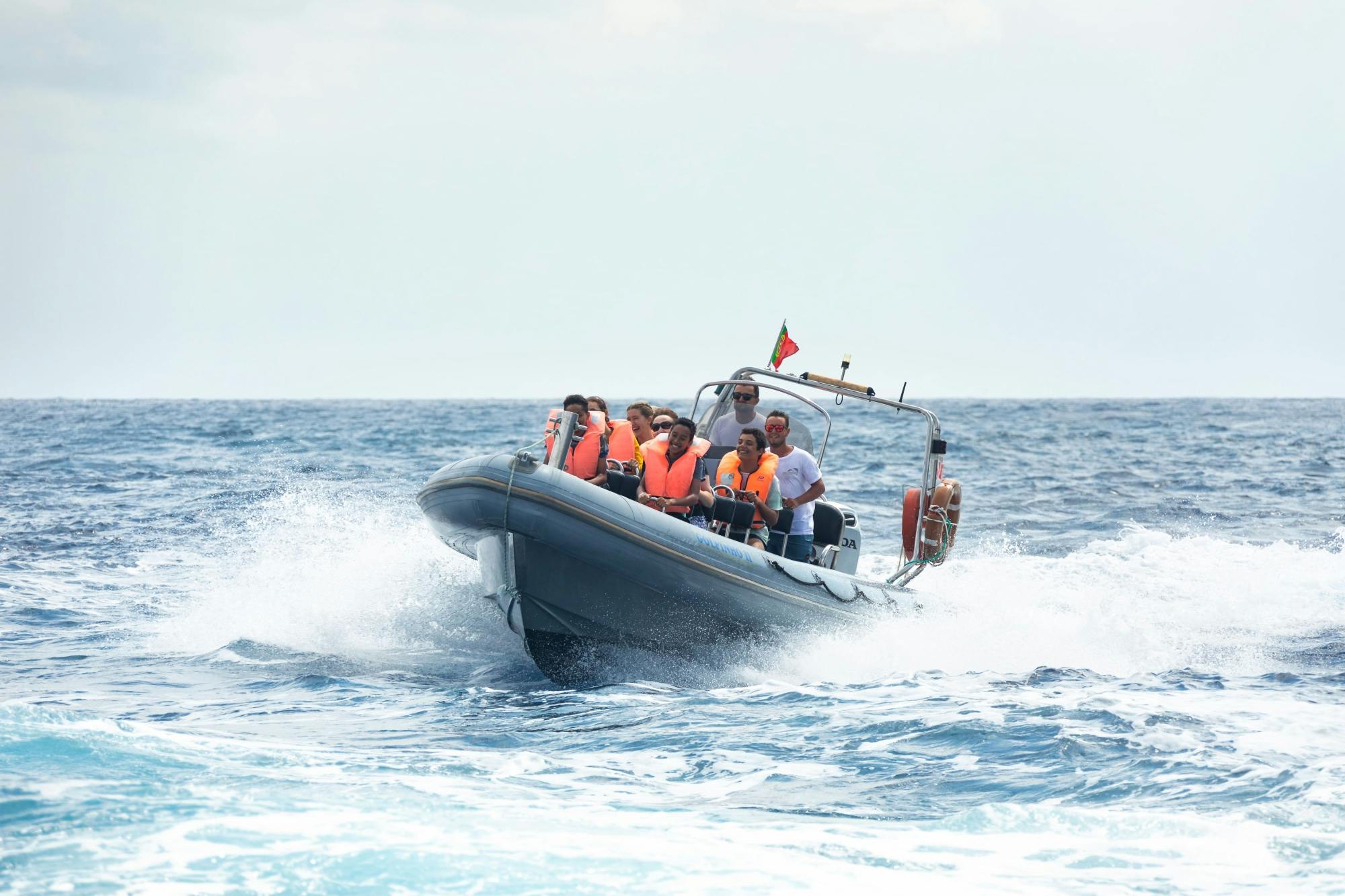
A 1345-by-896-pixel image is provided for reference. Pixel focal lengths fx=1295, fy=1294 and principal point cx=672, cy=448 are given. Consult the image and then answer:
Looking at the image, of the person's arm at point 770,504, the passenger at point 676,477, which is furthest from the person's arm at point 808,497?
the passenger at point 676,477

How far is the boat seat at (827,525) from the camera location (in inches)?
306

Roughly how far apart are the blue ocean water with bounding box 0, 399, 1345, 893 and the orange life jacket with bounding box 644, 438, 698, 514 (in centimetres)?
93

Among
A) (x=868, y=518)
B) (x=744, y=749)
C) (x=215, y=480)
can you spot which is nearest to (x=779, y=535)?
(x=744, y=749)

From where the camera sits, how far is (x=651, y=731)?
5512mm

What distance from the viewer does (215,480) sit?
17.5 meters

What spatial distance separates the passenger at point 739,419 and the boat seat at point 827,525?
0.64 metres

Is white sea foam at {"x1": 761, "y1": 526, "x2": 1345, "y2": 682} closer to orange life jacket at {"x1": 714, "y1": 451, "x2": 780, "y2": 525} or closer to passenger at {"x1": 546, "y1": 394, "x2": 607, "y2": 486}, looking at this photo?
orange life jacket at {"x1": 714, "y1": 451, "x2": 780, "y2": 525}

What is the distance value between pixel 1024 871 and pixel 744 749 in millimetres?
1561

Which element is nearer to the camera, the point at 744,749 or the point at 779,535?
the point at 744,749

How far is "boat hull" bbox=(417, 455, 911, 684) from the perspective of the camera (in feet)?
20.5

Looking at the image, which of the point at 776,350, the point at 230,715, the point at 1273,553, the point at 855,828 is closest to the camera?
the point at 855,828

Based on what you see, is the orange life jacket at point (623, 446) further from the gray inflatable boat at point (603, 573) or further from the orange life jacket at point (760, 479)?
the orange life jacket at point (760, 479)

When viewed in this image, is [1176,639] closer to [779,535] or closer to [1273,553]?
[779,535]

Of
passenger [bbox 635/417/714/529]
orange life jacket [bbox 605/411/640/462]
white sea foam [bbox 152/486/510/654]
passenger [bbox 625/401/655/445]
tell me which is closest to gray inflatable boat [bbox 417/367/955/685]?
passenger [bbox 635/417/714/529]
